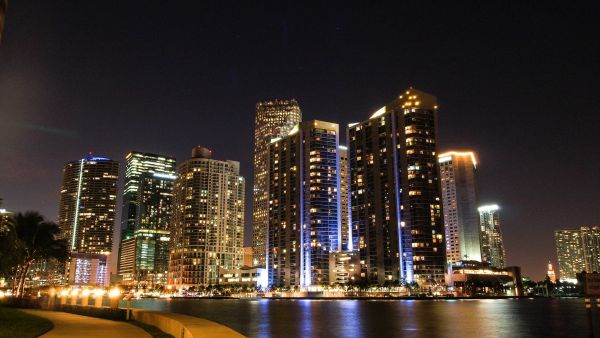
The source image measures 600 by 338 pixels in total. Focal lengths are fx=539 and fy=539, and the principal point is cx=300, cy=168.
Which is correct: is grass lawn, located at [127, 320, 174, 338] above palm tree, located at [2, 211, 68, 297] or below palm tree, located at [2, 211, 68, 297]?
below

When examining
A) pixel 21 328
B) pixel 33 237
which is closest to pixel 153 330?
pixel 21 328

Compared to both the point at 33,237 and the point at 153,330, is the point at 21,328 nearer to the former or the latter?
the point at 153,330

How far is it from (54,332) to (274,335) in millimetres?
23661

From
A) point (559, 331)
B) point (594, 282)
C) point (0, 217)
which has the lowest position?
point (559, 331)

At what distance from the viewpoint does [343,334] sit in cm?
5200

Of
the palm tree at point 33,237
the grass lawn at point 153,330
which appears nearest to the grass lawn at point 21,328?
the grass lawn at point 153,330

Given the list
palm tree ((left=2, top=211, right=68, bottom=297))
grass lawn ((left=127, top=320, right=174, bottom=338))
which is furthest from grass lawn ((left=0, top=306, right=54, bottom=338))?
palm tree ((left=2, top=211, right=68, bottom=297))

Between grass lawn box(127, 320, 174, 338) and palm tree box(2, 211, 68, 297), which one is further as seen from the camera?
palm tree box(2, 211, 68, 297)

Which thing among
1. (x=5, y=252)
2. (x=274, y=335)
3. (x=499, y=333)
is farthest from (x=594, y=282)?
(x=5, y=252)

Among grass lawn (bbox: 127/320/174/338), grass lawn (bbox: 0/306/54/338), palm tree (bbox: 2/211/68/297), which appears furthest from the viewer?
palm tree (bbox: 2/211/68/297)

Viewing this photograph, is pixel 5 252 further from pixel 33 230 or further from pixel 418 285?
pixel 418 285

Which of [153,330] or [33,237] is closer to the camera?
[153,330]

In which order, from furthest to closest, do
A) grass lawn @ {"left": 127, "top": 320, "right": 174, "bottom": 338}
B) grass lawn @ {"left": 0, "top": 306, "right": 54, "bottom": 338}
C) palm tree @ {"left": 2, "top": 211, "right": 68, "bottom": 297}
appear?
palm tree @ {"left": 2, "top": 211, "right": 68, "bottom": 297}, grass lawn @ {"left": 127, "top": 320, "right": 174, "bottom": 338}, grass lawn @ {"left": 0, "top": 306, "right": 54, "bottom": 338}

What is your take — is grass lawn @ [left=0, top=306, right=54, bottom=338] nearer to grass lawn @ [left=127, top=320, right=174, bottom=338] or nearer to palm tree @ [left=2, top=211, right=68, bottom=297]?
Result: grass lawn @ [left=127, top=320, right=174, bottom=338]
